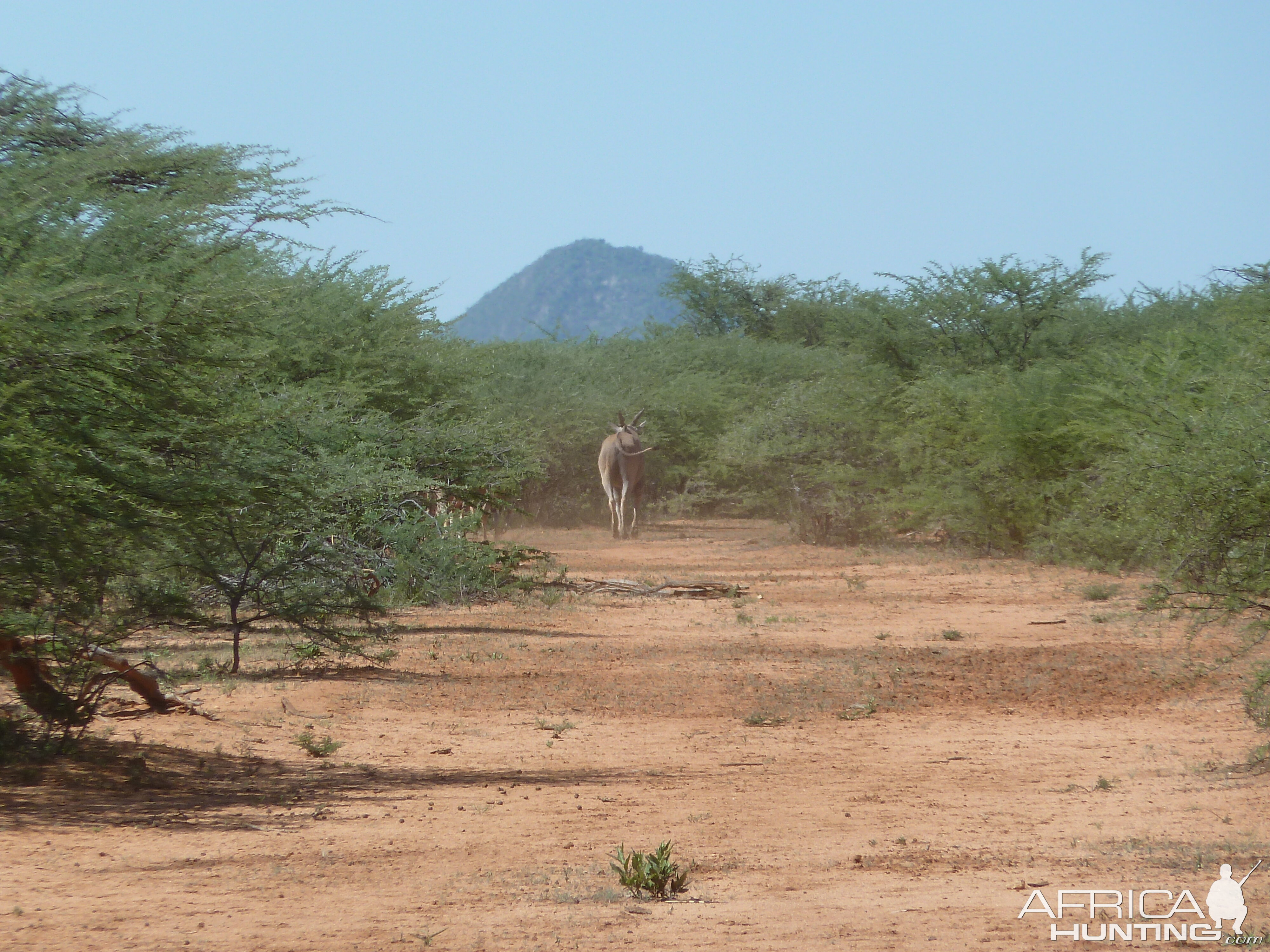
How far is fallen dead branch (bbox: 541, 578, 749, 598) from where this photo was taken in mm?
20297

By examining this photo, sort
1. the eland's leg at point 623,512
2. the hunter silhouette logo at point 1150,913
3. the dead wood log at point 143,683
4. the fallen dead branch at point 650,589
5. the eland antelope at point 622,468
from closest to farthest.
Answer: the hunter silhouette logo at point 1150,913 < the dead wood log at point 143,683 < the fallen dead branch at point 650,589 < the eland antelope at point 622,468 < the eland's leg at point 623,512

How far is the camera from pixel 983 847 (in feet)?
21.1

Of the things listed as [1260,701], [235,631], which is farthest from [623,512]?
[1260,701]

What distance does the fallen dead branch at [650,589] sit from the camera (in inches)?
799

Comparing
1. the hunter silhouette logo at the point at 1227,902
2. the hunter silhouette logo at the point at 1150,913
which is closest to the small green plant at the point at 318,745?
the hunter silhouette logo at the point at 1150,913

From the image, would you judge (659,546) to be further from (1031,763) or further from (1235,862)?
(1235,862)

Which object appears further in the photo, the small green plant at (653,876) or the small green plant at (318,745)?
the small green plant at (318,745)

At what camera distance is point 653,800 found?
7770mm

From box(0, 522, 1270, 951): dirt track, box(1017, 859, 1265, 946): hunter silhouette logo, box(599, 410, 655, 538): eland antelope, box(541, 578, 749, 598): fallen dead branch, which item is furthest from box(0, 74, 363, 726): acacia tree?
box(599, 410, 655, 538): eland antelope

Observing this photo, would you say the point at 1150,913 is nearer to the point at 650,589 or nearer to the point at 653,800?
the point at 653,800

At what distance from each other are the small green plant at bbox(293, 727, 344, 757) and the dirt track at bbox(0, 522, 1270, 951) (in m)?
0.13

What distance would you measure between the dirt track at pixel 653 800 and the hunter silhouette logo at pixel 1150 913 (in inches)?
3.6

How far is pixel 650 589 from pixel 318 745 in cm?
1160

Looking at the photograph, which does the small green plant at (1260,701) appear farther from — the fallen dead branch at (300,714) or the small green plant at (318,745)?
the fallen dead branch at (300,714)
